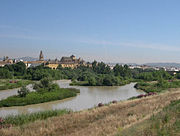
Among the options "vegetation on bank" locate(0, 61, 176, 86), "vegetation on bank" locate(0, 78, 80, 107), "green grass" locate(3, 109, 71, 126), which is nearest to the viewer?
"green grass" locate(3, 109, 71, 126)

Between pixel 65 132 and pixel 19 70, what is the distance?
5023 centimetres

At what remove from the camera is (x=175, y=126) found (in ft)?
21.5

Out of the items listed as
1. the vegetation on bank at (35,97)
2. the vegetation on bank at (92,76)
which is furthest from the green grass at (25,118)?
the vegetation on bank at (92,76)

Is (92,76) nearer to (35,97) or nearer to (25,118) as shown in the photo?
(35,97)

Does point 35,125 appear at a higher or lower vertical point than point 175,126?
lower

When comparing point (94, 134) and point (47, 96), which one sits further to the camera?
point (47, 96)

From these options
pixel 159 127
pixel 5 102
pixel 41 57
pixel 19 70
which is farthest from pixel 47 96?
pixel 41 57

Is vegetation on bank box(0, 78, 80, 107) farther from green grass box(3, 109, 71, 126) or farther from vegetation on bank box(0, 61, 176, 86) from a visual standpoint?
vegetation on bank box(0, 61, 176, 86)

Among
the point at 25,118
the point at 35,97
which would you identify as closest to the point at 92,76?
the point at 35,97

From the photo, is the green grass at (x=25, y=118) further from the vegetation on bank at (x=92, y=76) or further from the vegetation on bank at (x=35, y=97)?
the vegetation on bank at (x=92, y=76)

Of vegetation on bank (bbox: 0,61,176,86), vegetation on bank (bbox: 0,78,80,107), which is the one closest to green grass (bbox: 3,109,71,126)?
vegetation on bank (bbox: 0,78,80,107)

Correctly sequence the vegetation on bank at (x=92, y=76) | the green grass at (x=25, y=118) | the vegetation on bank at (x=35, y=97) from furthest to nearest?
1. the vegetation on bank at (x=92, y=76)
2. the vegetation on bank at (x=35, y=97)
3. the green grass at (x=25, y=118)

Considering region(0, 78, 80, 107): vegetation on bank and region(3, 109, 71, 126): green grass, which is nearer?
region(3, 109, 71, 126): green grass

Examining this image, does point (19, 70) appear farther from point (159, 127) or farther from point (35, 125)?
point (159, 127)
